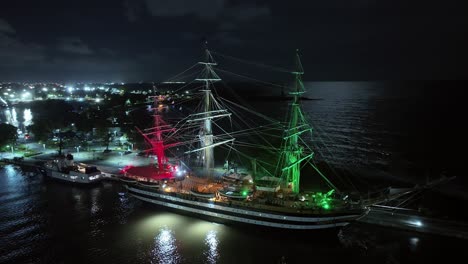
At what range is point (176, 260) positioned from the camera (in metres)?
28.9

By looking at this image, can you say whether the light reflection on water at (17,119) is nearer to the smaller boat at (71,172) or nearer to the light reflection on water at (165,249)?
the smaller boat at (71,172)

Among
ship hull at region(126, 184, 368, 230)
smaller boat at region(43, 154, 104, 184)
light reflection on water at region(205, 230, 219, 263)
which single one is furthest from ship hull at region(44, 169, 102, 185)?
light reflection on water at region(205, 230, 219, 263)

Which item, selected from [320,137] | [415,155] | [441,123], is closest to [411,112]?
[441,123]

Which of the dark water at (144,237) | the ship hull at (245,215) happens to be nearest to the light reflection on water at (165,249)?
the dark water at (144,237)

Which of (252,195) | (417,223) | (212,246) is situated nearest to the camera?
(212,246)

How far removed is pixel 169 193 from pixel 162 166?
320 inches

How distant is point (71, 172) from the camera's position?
49.2 m

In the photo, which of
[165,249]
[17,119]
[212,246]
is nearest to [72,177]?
[165,249]

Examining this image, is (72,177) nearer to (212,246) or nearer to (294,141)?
(212,246)

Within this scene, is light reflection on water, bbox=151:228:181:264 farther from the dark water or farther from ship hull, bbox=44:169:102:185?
ship hull, bbox=44:169:102:185

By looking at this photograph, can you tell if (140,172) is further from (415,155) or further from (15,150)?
(415,155)

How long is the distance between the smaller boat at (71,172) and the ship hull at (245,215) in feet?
42.6

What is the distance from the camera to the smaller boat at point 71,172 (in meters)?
48.2

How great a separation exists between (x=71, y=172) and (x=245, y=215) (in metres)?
31.9
